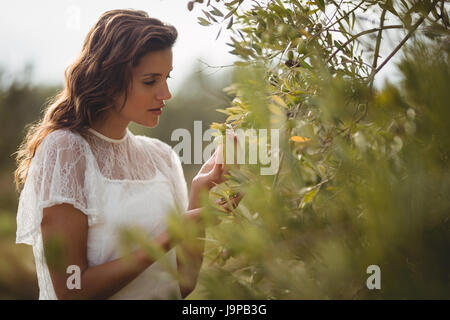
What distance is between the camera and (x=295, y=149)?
750mm

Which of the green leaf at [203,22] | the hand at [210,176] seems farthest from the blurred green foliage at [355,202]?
the hand at [210,176]

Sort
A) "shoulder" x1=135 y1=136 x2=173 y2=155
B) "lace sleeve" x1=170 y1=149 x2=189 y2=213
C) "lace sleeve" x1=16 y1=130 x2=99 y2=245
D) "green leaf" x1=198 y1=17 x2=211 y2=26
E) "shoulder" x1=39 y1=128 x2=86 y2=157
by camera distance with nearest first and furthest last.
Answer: "green leaf" x1=198 y1=17 x2=211 y2=26, "lace sleeve" x1=16 y1=130 x2=99 y2=245, "shoulder" x1=39 y1=128 x2=86 y2=157, "lace sleeve" x1=170 y1=149 x2=189 y2=213, "shoulder" x1=135 y1=136 x2=173 y2=155

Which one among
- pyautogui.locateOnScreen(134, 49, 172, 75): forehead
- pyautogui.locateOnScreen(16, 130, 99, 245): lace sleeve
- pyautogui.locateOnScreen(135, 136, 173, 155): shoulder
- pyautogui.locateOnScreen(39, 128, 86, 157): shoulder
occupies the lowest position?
pyautogui.locateOnScreen(16, 130, 99, 245): lace sleeve

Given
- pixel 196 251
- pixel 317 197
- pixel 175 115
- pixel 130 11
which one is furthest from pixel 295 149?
pixel 175 115

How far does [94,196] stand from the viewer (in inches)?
60.0

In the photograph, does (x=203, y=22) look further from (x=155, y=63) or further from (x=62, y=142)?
(x=62, y=142)

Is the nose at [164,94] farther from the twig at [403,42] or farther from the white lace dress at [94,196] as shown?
the twig at [403,42]

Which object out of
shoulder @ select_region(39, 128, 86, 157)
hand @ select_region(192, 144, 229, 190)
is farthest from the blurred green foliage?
shoulder @ select_region(39, 128, 86, 157)

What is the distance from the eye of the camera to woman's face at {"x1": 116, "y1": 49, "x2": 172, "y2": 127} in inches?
62.5

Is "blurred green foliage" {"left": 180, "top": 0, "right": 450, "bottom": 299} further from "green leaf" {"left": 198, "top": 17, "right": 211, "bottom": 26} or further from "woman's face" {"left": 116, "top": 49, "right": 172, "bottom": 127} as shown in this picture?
"woman's face" {"left": 116, "top": 49, "right": 172, "bottom": 127}

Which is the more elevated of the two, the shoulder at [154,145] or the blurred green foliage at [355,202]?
the shoulder at [154,145]

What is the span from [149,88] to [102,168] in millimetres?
425

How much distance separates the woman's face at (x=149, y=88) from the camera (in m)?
1.59

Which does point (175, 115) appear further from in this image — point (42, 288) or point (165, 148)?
point (42, 288)
